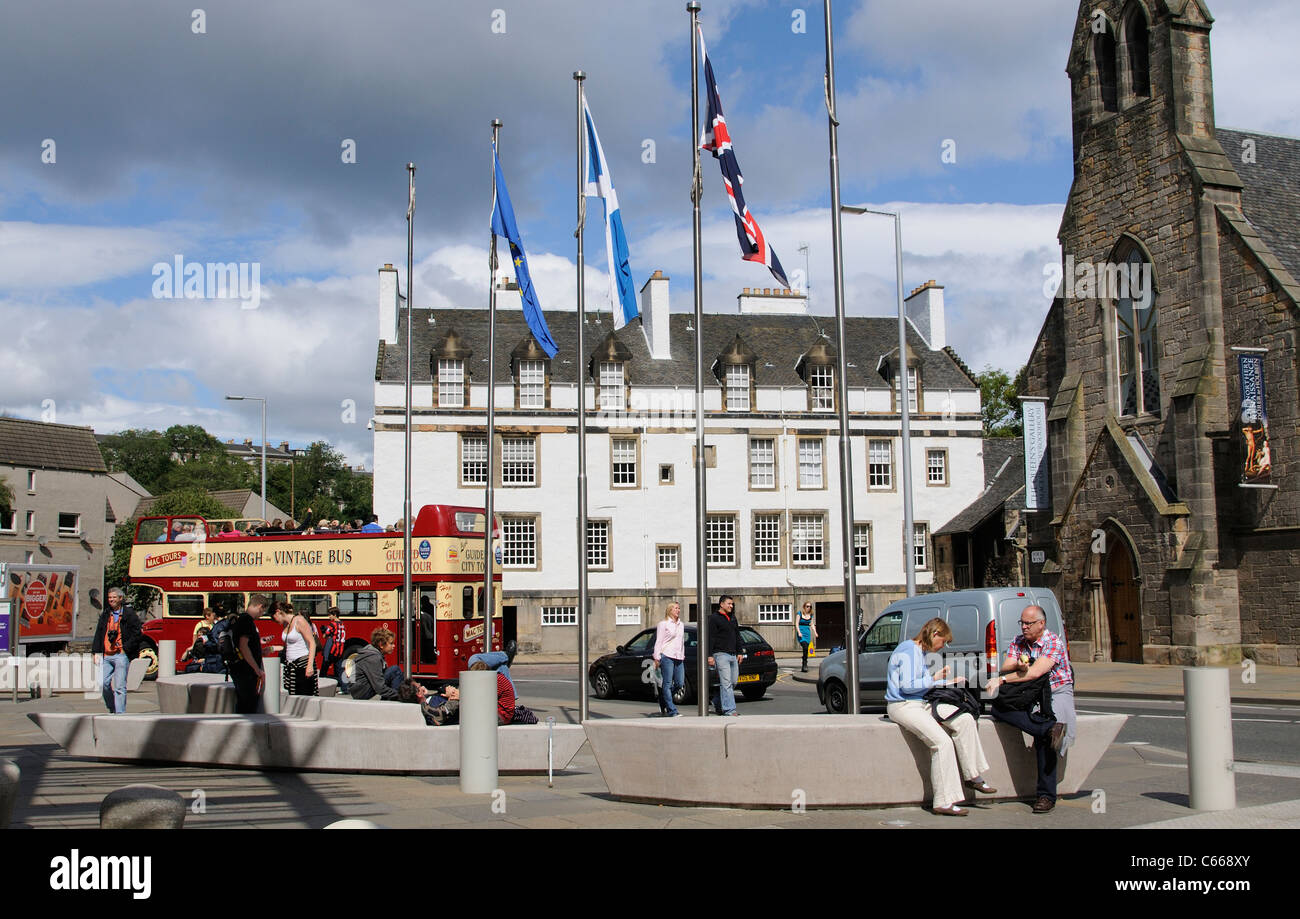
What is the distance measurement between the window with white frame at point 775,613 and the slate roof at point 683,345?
9197 millimetres

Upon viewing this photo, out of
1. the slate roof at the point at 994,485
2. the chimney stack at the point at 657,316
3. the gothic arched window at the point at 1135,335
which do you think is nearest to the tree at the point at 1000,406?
the slate roof at the point at 994,485

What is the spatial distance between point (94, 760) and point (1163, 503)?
24266 mm

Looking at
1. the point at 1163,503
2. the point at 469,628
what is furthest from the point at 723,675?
the point at 1163,503

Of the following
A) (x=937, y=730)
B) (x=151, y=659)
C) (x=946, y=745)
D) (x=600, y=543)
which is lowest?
(x=151, y=659)

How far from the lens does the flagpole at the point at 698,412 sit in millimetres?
14844

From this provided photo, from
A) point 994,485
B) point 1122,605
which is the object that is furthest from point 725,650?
point 994,485

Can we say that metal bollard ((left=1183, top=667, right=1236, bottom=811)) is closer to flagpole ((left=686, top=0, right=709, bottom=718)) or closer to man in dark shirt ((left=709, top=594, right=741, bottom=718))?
flagpole ((left=686, top=0, right=709, bottom=718))


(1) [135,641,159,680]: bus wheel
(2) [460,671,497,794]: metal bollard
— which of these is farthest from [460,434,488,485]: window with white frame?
(2) [460,671,497,794]: metal bollard

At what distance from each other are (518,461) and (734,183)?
30.9 metres

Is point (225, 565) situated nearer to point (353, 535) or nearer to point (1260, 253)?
point (353, 535)

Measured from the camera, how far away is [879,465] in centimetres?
4856

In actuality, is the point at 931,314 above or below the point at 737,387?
above

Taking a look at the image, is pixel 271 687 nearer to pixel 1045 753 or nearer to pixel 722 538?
pixel 1045 753

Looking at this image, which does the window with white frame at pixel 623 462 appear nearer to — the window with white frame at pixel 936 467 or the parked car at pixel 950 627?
the window with white frame at pixel 936 467
